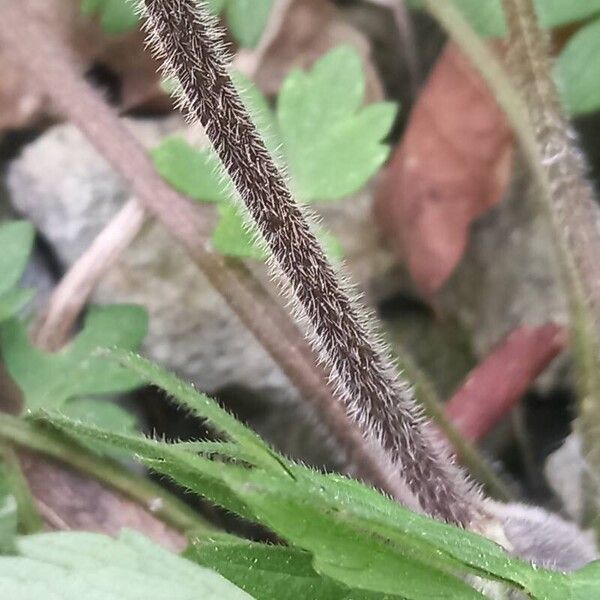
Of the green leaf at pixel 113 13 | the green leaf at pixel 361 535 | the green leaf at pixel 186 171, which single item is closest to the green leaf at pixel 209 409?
the green leaf at pixel 361 535

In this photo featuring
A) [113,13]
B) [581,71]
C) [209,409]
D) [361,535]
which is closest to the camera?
[361,535]

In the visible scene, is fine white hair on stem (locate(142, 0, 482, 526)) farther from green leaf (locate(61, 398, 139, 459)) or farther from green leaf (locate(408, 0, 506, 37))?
green leaf (locate(408, 0, 506, 37))

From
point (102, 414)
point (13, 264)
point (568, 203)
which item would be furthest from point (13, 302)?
point (568, 203)

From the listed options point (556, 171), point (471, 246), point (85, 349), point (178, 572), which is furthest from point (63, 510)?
point (471, 246)

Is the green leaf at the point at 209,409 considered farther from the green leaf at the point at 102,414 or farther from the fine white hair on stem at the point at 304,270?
the green leaf at the point at 102,414

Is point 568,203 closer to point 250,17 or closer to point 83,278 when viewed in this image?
point 250,17

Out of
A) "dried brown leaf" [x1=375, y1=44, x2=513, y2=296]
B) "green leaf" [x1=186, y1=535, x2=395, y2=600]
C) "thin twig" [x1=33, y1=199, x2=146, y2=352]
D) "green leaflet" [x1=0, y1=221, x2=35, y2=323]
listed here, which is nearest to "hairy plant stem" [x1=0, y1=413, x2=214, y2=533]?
"green leaflet" [x1=0, y1=221, x2=35, y2=323]
